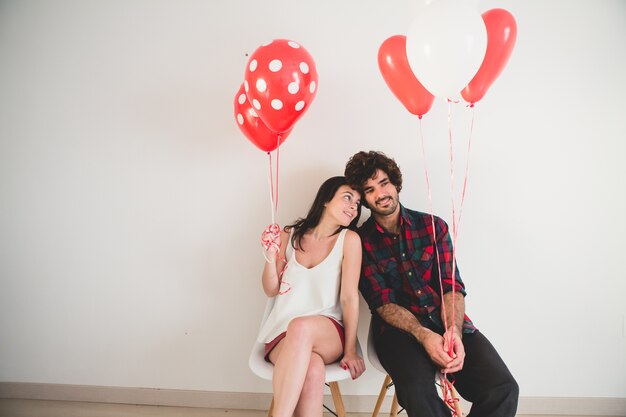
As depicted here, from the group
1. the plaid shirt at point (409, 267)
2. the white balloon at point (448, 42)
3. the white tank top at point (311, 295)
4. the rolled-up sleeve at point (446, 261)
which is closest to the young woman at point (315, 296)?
the white tank top at point (311, 295)

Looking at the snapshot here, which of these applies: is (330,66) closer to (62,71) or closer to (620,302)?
(62,71)

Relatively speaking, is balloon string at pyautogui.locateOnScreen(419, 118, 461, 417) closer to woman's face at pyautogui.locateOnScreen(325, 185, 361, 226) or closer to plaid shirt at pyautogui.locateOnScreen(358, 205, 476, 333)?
plaid shirt at pyautogui.locateOnScreen(358, 205, 476, 333)

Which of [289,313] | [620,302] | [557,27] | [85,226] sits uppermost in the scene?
[557,27]

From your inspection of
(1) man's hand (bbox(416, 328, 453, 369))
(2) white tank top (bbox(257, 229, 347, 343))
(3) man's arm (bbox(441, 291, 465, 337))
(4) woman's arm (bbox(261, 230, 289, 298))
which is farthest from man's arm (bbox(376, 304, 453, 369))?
(4) woman's arm (bbox(261, 230, 289, 298))

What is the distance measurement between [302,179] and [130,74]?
3.74 ft

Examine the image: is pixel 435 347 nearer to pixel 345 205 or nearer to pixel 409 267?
pixel 409 267

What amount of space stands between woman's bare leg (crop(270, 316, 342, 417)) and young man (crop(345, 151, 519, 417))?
0.25m

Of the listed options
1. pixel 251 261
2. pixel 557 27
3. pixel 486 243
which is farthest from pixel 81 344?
pixel 557 27

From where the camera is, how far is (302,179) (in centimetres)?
181

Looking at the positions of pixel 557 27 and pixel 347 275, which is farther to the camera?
pixel 557 27

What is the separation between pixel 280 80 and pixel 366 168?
550mm

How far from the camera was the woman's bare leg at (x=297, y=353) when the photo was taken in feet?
3.95

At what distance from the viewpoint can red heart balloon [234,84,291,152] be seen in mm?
1432

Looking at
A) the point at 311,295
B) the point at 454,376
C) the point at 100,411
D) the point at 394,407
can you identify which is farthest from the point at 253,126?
the point at 100,411
